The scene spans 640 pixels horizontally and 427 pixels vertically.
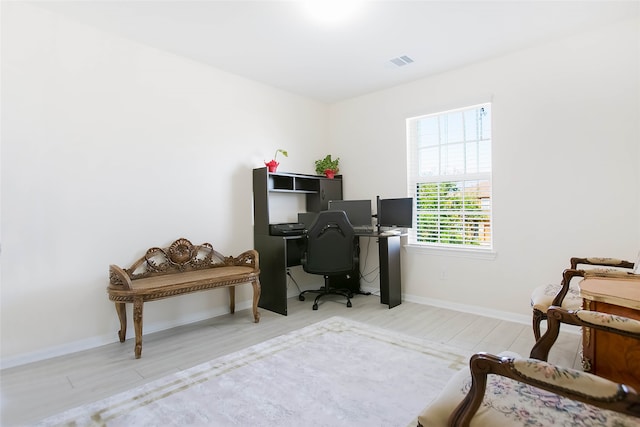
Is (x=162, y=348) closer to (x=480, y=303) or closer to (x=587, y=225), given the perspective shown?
(x=480, y=303)

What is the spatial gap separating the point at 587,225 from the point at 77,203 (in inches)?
178

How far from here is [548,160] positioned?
10.7 ft

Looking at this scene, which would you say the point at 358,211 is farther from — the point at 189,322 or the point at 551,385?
the point at 551,385

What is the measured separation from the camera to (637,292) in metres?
1.60

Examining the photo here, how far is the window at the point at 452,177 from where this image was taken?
12.4 feet

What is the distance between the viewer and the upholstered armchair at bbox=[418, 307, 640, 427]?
2.79ft

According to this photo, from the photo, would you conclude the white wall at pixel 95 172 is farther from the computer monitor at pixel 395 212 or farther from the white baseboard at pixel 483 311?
the white baseboard at pixel 483 311

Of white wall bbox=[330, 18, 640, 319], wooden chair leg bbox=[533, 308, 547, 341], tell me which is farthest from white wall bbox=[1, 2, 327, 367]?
wooden chair leg bbox=[533, 308, 547, 341]

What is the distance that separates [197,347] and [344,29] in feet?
10.1

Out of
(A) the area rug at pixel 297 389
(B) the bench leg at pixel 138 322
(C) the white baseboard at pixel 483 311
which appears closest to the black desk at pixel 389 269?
(C) the white baseboard at pixel 483 311

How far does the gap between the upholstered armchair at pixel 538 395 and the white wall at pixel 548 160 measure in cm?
225

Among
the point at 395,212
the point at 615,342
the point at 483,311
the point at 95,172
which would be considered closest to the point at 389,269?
the point at 395,212

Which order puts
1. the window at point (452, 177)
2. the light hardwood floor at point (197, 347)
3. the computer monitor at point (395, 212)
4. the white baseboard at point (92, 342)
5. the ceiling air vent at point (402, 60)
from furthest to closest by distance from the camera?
the computer monitor at point (395, 212), the window at point (452, 177), the ceiling air vent at point (402, 60), the white baseboard at point (92, 342), the light hardwood floor at point (197, 347)

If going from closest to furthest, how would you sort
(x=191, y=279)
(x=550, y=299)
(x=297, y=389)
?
(x=297, y=389) → (x=550, y=299) → (x=191, y=279)
